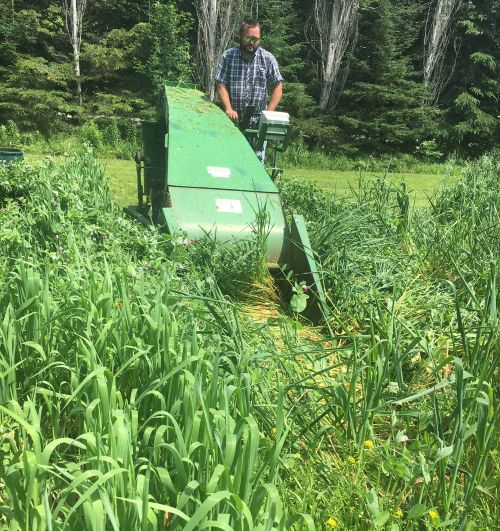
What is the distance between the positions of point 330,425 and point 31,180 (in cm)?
299

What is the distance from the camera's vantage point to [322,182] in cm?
1020

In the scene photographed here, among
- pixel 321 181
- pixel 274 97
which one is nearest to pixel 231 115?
pixel 274 97

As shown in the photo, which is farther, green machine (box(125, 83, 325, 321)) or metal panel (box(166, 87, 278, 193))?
metal panel (box(166, 87, 278, 193))

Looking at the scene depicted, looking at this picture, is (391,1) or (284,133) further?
(391,1)

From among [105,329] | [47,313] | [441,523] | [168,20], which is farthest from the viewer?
[168,20]

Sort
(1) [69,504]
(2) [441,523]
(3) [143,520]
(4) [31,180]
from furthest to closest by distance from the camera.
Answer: (4) [31,180] → (1) [69,504] → (2) [441,523] → (3) [143,520]

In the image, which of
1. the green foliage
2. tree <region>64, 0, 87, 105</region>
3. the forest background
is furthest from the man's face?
tree <region>64, 0, 87, 105</region>

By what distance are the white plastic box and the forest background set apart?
11.8 meters

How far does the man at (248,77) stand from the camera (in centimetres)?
479

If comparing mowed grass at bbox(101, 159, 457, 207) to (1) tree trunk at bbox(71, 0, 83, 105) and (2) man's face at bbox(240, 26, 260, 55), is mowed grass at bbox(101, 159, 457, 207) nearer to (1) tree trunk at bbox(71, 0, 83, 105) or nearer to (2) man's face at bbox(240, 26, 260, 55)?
(2) man's face at bbox(240, 26, 260, 55)

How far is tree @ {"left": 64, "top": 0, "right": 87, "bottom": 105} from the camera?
53.7ft

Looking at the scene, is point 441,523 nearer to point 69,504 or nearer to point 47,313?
point 69,504

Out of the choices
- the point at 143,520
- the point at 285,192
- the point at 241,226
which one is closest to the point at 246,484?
the point at 143,520

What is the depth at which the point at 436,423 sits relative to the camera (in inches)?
67.8
